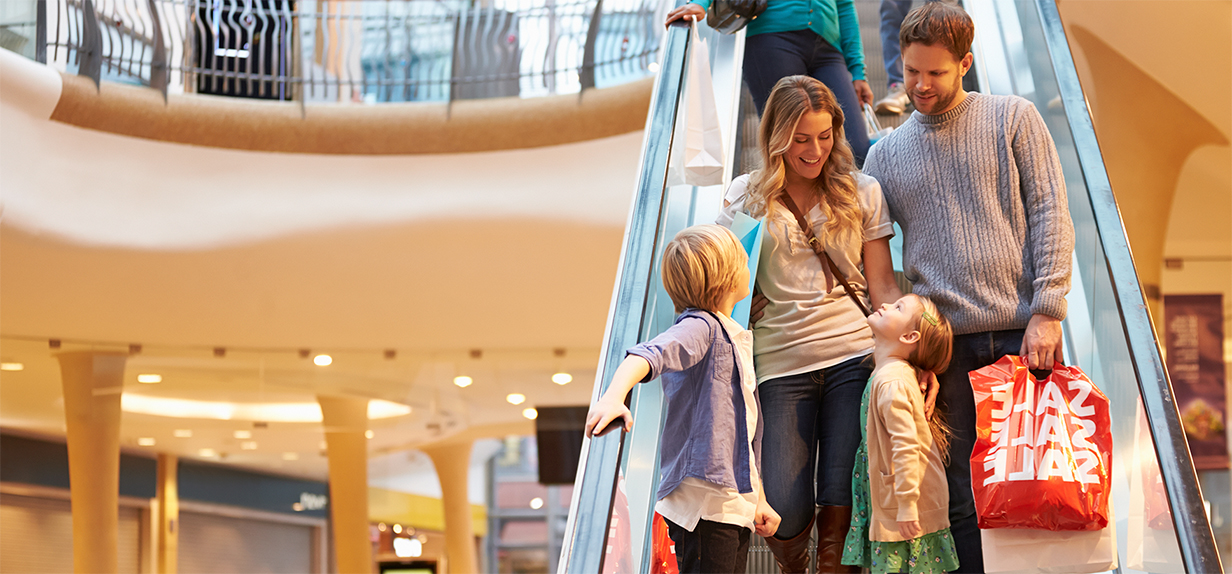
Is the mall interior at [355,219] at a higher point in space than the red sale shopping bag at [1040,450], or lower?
higher

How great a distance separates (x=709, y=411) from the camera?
90.9 inches

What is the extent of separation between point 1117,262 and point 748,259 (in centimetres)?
91

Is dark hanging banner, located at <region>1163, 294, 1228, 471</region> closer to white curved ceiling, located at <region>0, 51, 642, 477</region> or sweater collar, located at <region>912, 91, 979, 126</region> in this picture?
white curved ceiling, located at <region>0, 51, 642, 477</region>

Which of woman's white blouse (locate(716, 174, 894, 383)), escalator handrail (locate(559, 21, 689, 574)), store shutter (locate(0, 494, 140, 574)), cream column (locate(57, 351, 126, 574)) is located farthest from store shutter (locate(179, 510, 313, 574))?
woman's white blouse (locate(716, 174, 894, 383))

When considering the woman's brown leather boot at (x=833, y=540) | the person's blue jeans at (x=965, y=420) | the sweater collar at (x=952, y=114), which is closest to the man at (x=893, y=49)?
the sweater collar at (x=952, y=114)

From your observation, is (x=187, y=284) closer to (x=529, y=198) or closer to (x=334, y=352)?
(x=334, y=352)

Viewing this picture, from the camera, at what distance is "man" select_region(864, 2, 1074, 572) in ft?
7.72

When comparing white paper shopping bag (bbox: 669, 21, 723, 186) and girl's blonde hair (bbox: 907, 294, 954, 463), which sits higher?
white paper shopping bag (bbox: 669, 21, 723, 186)

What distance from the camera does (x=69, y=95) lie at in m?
8.55

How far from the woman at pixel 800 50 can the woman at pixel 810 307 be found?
1036 millimetres

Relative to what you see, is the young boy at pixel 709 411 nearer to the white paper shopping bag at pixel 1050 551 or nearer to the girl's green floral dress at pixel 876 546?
the girl's green floral dress at pixel 876 546

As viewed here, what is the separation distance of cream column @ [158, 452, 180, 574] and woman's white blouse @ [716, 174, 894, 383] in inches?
504

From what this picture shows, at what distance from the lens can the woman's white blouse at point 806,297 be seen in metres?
2.52

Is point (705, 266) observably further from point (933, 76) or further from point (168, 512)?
point (168, 512)
